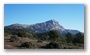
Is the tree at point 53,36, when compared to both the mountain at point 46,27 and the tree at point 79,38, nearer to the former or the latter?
the mountain at point 46,27

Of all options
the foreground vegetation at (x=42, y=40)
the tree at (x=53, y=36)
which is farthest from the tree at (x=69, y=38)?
the tree at (x=53, y=36)

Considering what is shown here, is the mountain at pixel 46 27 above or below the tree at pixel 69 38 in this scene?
above

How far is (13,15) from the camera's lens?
4.07 m

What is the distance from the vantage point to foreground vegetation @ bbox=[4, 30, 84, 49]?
4.00 meters

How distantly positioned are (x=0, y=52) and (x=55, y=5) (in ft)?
5.36

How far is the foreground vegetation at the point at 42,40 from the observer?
400 centimetres

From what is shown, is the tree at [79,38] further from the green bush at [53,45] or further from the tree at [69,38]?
the green bush at [53,45]

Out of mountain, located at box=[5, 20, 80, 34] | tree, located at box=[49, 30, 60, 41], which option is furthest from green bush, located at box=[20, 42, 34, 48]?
tree, located at box=[49, 30, 60, 41]

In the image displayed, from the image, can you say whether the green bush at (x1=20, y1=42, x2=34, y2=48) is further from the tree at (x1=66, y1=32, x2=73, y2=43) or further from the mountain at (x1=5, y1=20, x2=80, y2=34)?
the tree at (x1=66, y1=32, x2=73, y2=43)

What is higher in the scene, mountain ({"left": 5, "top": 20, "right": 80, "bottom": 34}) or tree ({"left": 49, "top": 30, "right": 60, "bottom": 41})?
mountain ({"left": 5, "top": 20, "right": 80, "bottom": 34})

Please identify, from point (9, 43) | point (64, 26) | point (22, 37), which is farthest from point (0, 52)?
point (64, 26)

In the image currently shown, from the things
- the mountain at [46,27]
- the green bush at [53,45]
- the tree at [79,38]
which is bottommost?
the green bush at [53,45]

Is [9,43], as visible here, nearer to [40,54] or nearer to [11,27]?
[11,27]

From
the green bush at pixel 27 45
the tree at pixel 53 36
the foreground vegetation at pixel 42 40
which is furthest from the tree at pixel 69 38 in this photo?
the green bush at pixel 27 45
